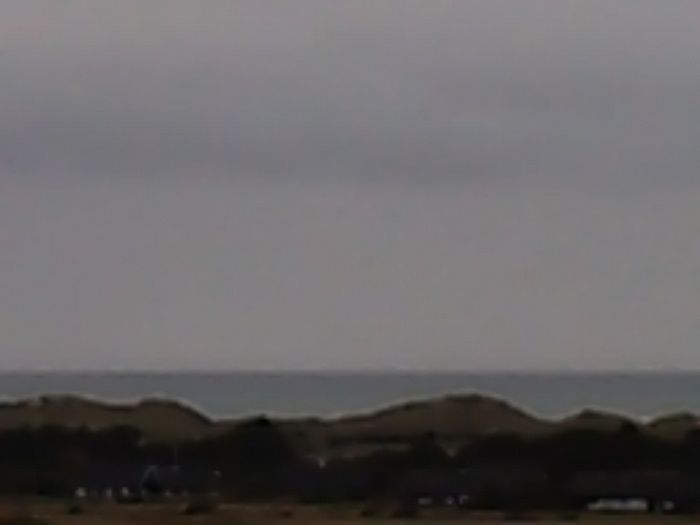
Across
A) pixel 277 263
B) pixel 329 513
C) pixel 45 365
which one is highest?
pixel 277 263

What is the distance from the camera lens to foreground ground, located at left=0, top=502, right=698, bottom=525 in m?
1.75

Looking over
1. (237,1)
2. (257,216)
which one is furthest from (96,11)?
(257,216)

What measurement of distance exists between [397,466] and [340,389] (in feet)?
0.37

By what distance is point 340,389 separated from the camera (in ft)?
5.76

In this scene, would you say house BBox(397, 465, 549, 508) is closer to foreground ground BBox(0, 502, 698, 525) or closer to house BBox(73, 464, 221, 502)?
foreground ground BBox(0, 502, 698, 525)

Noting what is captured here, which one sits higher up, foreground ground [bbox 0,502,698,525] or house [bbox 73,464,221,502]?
house [bbox 73,464,221,502]

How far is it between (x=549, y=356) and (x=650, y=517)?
207mm

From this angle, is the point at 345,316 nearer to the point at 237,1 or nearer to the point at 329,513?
the point at 329,513

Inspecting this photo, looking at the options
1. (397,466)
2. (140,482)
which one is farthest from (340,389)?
(140,482)

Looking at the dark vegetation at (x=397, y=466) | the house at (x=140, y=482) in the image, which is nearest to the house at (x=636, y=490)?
the dark vegetation at (x=397, y=466)

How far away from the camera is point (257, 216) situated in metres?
1.79

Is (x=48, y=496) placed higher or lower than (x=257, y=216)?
lower

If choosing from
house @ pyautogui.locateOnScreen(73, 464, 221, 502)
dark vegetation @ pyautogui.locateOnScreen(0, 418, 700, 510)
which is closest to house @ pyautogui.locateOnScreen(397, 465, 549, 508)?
dark vegetation @ pyautogui.locateOnScreen(0, 418, 700, 510)

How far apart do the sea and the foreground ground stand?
11 centimetres
